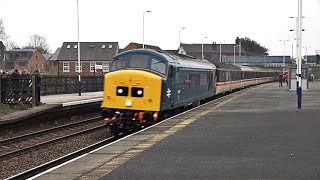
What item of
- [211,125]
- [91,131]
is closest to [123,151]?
[211,125]

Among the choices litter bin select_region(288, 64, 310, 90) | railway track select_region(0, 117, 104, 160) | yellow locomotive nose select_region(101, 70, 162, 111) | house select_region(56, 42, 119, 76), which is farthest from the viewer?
house select_region(56, 42, 119, 76)

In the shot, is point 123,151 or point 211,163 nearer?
point 211,163

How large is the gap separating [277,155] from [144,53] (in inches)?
302

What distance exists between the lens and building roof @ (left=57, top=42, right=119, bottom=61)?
79.6 m

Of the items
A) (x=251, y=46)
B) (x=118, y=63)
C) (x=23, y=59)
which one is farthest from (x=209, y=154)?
(x=251, y=46)

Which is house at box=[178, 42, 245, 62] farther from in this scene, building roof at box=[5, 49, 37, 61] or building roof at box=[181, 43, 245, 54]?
building roof at box=[5, 49, 37, 61]

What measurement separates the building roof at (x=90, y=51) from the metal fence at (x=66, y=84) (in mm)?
41687

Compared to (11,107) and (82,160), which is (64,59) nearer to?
(11,107)

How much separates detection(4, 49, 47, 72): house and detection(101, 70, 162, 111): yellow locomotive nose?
322ft

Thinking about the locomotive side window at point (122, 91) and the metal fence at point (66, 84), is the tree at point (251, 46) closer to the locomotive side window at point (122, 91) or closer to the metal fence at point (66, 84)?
the metal fence at point (66, 84)

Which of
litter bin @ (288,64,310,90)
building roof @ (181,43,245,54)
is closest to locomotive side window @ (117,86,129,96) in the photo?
litter bin @ (288,64,310,90)

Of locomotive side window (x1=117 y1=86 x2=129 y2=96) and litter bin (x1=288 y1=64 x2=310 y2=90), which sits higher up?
litter bin (x1=288 y1=64 x2=310 y2=90)

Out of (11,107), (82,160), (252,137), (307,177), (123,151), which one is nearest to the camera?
(307,177)

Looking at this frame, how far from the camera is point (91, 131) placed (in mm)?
17906
